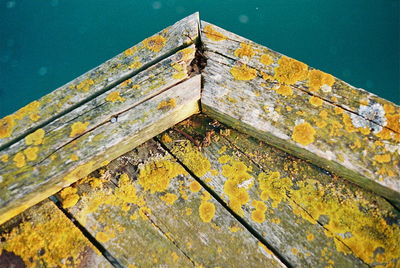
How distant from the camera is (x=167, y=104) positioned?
1.52m

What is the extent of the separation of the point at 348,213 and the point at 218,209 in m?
0.67

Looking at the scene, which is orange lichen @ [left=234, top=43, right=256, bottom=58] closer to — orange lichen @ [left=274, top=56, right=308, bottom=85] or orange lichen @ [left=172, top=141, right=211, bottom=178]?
orange lichen @ [left=274, top=56, right=308, bottom=85]

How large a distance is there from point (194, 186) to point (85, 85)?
832 mm

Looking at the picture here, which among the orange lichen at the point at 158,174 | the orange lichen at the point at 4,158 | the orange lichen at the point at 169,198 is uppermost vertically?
the orange lichen at the point at 4,158

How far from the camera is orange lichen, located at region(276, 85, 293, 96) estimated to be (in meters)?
1.55

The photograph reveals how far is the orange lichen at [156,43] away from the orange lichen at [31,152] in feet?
2.68

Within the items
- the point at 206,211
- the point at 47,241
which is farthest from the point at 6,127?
the point at 206,211

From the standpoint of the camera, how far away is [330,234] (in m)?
1.44

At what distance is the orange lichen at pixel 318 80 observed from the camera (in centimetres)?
155

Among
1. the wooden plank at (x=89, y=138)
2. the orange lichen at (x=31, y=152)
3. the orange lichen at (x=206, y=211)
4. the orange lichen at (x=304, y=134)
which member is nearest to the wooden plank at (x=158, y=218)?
the orange lichen at (x=206, y=211)

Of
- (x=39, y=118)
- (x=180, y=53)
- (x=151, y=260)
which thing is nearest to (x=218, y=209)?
(x=151, y=260)

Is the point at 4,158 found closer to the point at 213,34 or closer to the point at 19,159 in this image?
the point at 19,159

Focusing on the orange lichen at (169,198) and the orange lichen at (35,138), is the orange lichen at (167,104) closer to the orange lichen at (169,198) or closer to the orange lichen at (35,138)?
the orange lichen at (169,198)

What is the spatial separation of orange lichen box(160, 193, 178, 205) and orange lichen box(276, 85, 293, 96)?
0.81m
